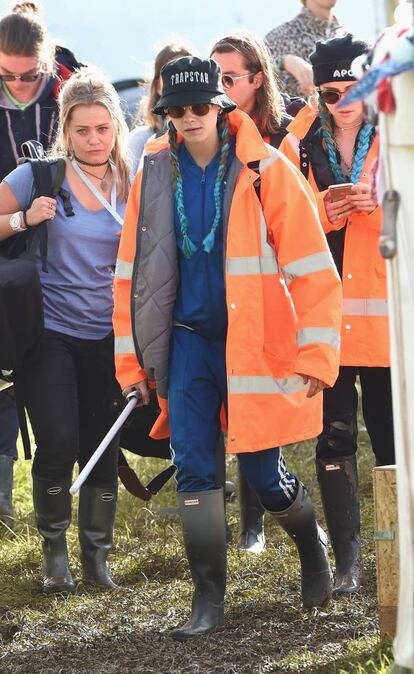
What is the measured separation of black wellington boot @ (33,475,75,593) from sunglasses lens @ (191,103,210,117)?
172cm

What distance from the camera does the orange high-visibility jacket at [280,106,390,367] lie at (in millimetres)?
5500

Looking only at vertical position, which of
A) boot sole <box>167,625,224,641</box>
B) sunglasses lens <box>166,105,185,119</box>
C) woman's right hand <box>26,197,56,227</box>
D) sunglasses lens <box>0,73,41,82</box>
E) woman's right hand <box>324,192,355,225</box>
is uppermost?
sunglasses lens <box>0,73,41,82</box>

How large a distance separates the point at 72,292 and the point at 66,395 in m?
0.43

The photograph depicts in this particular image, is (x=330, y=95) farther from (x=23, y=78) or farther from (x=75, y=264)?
(x=23, y=78)

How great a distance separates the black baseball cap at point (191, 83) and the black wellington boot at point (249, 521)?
81.5 inches

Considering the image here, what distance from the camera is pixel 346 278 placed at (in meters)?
5.54

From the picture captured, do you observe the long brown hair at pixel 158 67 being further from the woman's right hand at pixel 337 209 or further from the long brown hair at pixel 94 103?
the woman's right hand at pixel 337 209

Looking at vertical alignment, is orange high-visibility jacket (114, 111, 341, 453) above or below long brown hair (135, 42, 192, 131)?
below

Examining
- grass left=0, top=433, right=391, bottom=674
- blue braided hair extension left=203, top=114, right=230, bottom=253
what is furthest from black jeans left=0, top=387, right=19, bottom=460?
blue braided hair extension left=203, top=114, right=230, bottom=253

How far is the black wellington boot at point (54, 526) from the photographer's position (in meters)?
5.79

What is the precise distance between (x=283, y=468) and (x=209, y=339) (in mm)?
557

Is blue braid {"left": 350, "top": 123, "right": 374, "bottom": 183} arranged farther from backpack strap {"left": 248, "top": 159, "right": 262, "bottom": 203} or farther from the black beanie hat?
backpack strap {"left": 248, "top": 159, "right": 262, "bottom": 203}

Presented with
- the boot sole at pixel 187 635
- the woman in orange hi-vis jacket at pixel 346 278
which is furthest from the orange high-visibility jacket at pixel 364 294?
the boot sole at pixel 187 635

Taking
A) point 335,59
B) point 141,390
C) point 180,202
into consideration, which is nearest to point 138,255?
point 180,202
